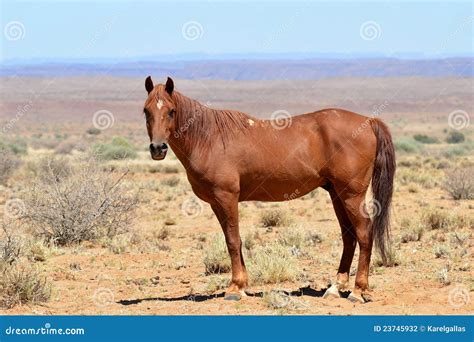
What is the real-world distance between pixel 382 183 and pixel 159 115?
2783 millimetres

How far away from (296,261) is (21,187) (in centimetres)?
1366

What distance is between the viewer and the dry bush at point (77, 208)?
13593 mm

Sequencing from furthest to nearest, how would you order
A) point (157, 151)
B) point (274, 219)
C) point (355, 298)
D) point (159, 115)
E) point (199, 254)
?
point (274, 219) → point (199, 254) → point (355, 298) → point (159, 115) → point (157, 151)

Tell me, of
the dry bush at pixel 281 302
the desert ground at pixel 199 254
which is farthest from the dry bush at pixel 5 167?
the dry bush at pixel 281 302

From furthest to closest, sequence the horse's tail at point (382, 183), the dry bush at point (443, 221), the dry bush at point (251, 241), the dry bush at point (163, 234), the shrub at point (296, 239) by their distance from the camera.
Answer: the dry bush at point (163, 234), the dry bush at point (443, 221), the shrub at point (296, 239), the dry bush at point (251, 241), the horse's tail at point (382, 183)

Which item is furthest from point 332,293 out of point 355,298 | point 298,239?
point 298,239

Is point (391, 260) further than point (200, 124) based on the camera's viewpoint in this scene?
Result: Yes

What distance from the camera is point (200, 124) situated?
375 inches

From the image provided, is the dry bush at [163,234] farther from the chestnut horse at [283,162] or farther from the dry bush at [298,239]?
the chestnut horse at [283,162]

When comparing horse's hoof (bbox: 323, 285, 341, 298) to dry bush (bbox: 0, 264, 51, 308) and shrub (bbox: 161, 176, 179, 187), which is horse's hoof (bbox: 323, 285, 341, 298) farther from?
shrub (bbox: 161, 176, 179, 187)

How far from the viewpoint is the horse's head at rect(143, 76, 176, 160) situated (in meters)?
8.84

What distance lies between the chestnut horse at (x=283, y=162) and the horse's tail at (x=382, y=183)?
12 millimetres

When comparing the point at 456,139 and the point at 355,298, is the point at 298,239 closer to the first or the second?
the point at 355,298

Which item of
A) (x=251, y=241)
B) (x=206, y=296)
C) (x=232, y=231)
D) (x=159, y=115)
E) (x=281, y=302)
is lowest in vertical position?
(x=251, y=241)
